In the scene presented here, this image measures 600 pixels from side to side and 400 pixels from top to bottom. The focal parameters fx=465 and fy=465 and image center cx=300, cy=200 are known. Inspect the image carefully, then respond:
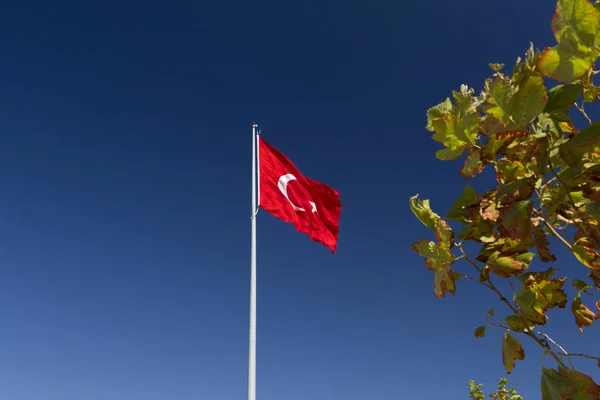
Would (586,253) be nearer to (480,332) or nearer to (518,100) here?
(480,332)

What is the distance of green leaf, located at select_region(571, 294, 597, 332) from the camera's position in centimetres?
167

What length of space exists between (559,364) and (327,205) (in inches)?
460

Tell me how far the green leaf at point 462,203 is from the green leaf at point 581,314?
0.60 meters

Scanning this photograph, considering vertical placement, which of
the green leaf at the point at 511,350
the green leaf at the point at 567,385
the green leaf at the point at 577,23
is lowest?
the green leaf at the point at 567,385

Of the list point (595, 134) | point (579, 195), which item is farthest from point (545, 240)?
point (595, 134)

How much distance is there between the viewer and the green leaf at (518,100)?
3.69ft

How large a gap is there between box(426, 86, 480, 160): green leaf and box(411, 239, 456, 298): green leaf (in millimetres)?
310

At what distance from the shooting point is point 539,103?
1.13 meters

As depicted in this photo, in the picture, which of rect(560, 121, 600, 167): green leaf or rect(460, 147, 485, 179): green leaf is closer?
rect(560, 121, 600, 167): green leaf

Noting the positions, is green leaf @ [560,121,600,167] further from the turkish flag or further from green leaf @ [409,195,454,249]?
the turkish flag

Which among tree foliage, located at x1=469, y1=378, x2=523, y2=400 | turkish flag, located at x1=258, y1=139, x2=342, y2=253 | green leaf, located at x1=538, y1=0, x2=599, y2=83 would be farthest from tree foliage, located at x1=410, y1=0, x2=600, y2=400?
tree foliage, located at x1=469, y1=378, x2=523, y2=400

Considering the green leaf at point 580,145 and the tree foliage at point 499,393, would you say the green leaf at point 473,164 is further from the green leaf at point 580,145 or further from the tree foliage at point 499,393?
the tree foliage at point 499,393

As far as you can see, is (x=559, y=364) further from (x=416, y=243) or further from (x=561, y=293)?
(x=416, y=243)

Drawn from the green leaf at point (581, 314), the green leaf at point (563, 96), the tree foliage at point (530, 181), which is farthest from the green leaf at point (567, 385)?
the green leaf at point (563, 96)
